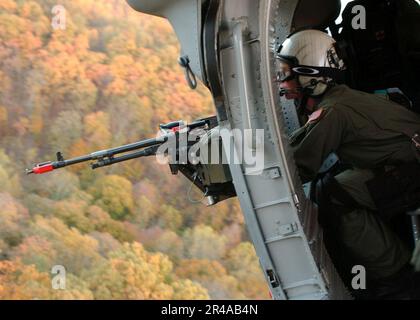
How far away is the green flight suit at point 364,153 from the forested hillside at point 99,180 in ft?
14.3

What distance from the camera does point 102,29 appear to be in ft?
26.8

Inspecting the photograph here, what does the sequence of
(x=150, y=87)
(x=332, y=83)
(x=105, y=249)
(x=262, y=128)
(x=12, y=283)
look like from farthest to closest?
1. (x=150, y=87)
2. (x=105, y=249)
3. (x=12, y=283)
4. (x=332, y=83)
5. (x=262, y=128)

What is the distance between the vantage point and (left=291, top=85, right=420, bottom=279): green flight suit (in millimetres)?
3072

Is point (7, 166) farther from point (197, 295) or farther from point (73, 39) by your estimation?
point (197, 295)

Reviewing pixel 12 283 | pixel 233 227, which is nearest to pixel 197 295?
pixel 233 227

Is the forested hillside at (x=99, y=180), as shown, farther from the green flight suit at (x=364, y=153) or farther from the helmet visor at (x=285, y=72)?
the green flight suit at (x=364, y=153)

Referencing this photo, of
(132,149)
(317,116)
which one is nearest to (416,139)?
(317,116)

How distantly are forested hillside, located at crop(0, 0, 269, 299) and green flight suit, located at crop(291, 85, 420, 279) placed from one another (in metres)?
4.35

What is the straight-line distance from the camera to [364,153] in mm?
3133

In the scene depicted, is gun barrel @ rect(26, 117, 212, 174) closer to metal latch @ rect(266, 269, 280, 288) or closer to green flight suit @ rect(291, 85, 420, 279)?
green flight suit @ rect(291, 85, 420, 279)

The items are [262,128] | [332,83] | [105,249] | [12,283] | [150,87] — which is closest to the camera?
[262,128]

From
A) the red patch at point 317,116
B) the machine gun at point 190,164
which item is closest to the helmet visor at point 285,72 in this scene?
the red patch at point 317,116

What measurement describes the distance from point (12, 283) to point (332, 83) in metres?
4.97

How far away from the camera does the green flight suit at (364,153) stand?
10.1ft
